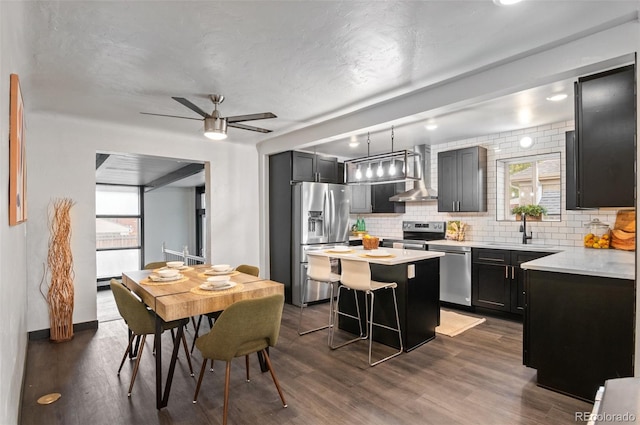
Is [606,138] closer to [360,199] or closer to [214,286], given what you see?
[214,286]

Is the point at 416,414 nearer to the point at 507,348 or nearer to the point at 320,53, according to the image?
the point at 507,348

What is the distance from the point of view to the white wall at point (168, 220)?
8.77m

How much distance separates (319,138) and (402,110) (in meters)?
1.34

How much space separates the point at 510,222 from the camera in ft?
15.5

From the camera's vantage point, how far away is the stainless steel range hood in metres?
5.16

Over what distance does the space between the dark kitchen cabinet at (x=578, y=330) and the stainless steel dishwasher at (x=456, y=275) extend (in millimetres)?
1878

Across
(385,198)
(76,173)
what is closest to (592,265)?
(385,198)

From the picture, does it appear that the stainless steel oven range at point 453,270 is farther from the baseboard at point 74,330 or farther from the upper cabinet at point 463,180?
the baseboard at point 74,330

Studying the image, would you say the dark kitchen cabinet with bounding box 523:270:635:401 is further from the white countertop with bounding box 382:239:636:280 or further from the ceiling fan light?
the ceiling fan light

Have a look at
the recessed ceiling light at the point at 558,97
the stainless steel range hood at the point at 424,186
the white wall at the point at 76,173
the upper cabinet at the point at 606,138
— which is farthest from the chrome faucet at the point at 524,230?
the white wall at the point at 76,173

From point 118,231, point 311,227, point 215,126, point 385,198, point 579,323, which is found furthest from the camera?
point 118,231

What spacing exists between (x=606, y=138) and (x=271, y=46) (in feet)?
7.83

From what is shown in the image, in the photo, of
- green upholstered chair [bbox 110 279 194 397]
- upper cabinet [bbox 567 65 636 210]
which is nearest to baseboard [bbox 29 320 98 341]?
green upholstered chair [bbox 110 279 194 397]

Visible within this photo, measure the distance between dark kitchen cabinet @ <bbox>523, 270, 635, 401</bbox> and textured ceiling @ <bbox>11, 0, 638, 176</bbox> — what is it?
Result: 5.64 feet
